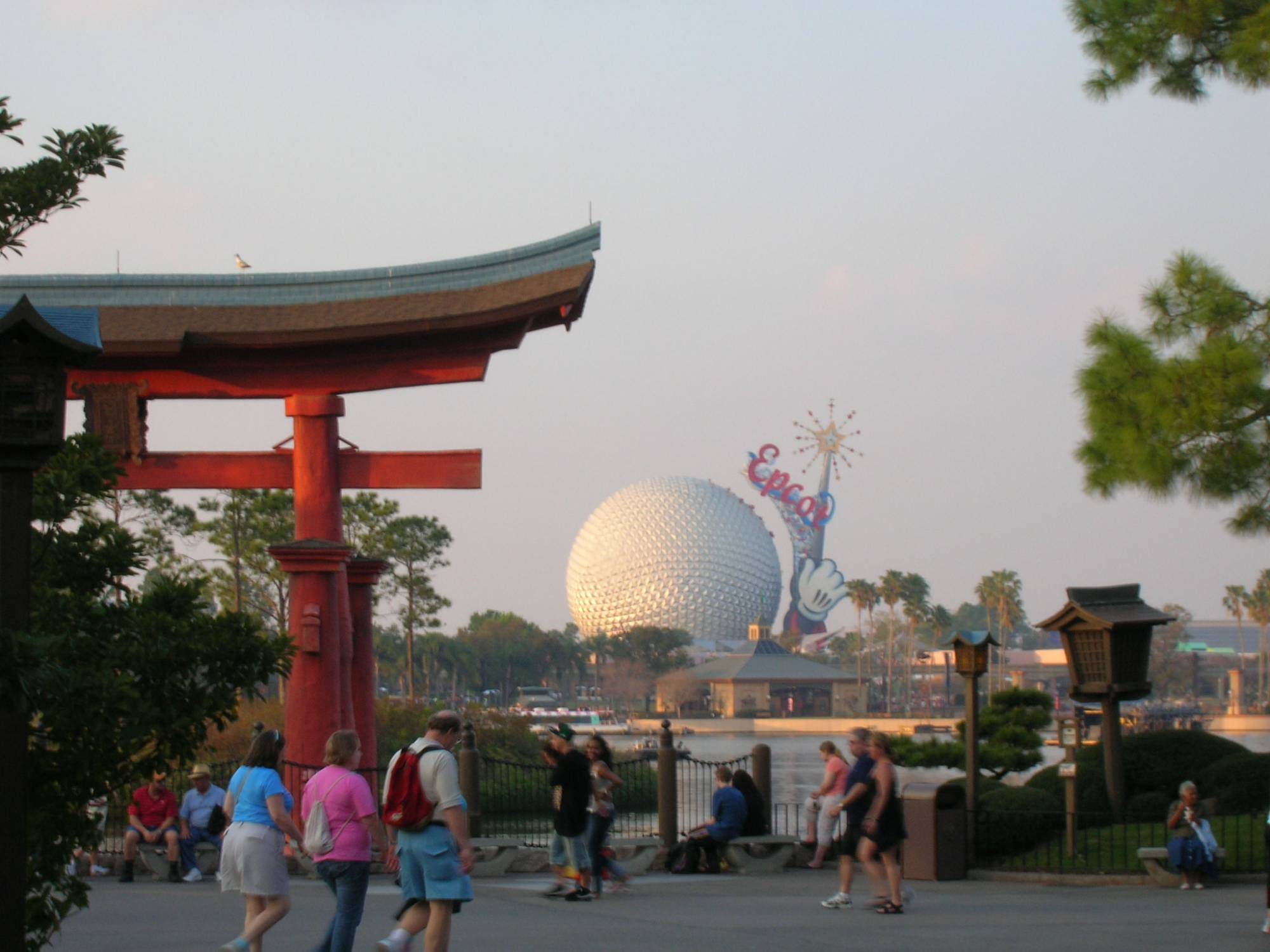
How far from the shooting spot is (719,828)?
1647cm

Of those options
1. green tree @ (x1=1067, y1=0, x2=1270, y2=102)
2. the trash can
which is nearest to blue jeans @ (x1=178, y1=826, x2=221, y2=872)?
the trash can

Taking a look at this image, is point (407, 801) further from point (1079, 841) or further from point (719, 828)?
point (1079, 841)

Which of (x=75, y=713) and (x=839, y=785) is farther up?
(x=75, y=713)

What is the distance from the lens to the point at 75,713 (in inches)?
251

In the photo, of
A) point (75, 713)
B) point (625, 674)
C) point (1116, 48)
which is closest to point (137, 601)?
point (75, 713)

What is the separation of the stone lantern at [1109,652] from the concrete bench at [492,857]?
6.40 metres

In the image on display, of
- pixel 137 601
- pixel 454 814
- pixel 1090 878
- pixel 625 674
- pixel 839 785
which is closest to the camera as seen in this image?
pixel 137 601

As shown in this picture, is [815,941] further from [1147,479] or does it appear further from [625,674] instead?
[625,674]

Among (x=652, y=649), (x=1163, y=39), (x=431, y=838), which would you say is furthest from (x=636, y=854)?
(x=652, y=649)

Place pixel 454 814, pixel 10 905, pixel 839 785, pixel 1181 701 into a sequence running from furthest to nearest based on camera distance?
pixel 1181 701
pixel 839 785
pixel 454 814
pixel 10 905

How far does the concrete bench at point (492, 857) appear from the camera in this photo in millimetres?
16156

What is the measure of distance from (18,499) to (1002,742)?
17103 millimetres

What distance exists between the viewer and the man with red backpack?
8.36m

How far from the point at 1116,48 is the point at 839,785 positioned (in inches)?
326
